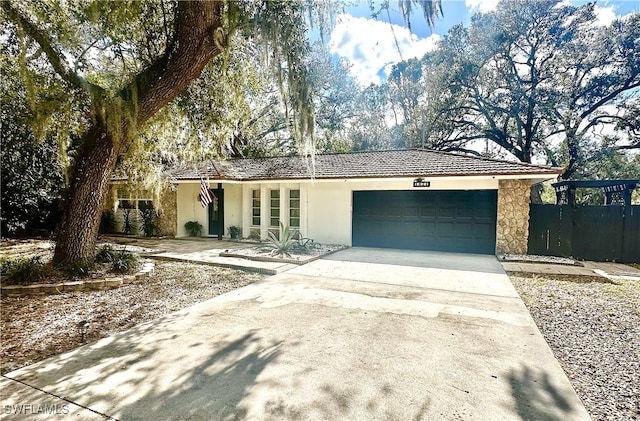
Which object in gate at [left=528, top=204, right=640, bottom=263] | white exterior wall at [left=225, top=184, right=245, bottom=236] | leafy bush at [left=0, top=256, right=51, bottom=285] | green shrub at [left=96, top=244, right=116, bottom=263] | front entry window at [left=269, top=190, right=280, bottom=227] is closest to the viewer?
leafy bush at [left=0, top=256, right=51, bottom=285]

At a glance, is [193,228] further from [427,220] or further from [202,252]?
[427,220]

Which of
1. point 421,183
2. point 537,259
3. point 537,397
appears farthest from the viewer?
point 421,183

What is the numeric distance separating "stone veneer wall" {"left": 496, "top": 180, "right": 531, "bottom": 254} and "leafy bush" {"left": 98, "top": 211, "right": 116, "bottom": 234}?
15.3m

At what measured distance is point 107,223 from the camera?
572 inches

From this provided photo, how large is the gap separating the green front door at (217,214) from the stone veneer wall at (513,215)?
377 inches

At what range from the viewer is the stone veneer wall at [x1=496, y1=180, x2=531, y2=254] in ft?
30.5

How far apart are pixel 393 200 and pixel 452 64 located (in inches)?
390

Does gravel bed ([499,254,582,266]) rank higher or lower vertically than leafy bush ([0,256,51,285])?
lower

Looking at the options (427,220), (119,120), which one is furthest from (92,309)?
(427,220)

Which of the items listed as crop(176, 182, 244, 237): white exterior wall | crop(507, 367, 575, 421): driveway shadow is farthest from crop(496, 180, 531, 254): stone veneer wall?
crop(176, 182, 244, 237): white exterior wall

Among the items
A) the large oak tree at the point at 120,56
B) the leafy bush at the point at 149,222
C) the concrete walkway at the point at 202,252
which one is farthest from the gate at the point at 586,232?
the leafy bush at the point at 149,222

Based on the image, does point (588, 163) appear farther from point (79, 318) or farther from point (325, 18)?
point (79, 318)

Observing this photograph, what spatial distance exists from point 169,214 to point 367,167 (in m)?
8.60

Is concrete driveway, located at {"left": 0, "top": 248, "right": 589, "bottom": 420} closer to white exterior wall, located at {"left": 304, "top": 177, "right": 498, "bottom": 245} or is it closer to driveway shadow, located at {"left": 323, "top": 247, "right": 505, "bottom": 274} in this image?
driveway shadow, located at {"left": 323, "top": 247, "right": 505, "bottom": 274}
